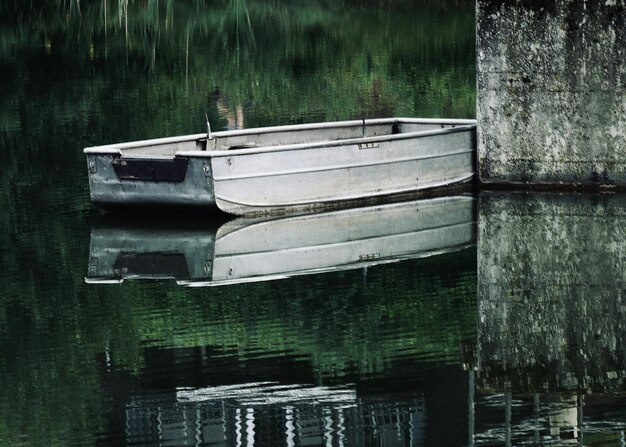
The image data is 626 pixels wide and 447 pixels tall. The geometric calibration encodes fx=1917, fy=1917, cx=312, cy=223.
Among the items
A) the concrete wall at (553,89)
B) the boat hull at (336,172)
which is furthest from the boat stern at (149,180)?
the concrete wall at (553,89)

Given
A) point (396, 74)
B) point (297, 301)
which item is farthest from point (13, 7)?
point (297, 301)

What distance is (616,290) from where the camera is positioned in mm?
17531

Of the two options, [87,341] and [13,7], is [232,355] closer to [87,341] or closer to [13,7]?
[87,341]

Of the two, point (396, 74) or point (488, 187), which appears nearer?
point (488, 187)

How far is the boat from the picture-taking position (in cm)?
2119

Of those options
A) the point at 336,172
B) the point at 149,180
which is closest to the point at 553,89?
the point at 336,172

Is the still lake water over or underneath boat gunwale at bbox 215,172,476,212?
underneath

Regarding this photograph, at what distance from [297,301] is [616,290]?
2928mm

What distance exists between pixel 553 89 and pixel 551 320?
257 inches

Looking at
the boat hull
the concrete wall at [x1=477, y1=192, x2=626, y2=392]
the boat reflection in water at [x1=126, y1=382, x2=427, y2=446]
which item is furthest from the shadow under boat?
the boat reflection in water at [x1=126, y1=382, x2=427, y2=446]

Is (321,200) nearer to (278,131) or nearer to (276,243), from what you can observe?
(276,243)

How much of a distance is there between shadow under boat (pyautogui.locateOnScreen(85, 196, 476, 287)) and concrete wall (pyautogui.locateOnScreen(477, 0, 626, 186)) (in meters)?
1.05

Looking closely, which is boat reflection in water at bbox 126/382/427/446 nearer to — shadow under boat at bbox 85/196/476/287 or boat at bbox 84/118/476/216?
shadow under boat at bbox 85/196/476/287

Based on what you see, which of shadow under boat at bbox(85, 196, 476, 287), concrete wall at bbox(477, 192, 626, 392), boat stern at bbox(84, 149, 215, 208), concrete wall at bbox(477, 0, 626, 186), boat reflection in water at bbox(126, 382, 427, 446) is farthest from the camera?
concrete wall at bbox(477, 0, 626, 186)
